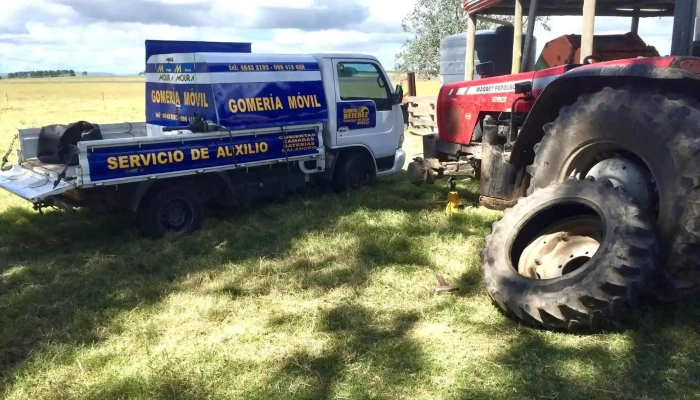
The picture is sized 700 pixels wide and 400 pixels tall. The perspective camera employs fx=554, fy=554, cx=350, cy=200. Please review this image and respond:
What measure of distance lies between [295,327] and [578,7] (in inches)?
205

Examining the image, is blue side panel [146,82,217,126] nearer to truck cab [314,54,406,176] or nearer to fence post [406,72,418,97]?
truck cab [314,54,406,176]

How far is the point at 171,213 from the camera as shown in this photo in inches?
245

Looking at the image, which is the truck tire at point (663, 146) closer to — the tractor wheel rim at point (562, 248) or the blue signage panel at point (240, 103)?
the tractor wheel rim at point (562, 248)

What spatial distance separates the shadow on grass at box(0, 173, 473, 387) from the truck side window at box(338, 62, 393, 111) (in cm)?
152

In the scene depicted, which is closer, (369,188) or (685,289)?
(685,289)

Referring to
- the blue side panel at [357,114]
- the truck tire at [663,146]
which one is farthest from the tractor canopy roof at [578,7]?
the truck tire at [663,146]

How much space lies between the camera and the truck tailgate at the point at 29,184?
5.40 meters

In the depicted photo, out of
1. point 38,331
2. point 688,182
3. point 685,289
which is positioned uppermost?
point 688,182

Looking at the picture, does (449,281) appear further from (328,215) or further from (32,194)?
(32,194)

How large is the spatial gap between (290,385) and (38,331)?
2014 mm

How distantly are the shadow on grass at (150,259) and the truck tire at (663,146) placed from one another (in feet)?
5.57

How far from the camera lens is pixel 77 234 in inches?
243

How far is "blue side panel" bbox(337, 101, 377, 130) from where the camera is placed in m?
7.68

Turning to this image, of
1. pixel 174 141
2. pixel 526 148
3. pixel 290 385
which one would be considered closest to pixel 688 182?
pixel 526 148
